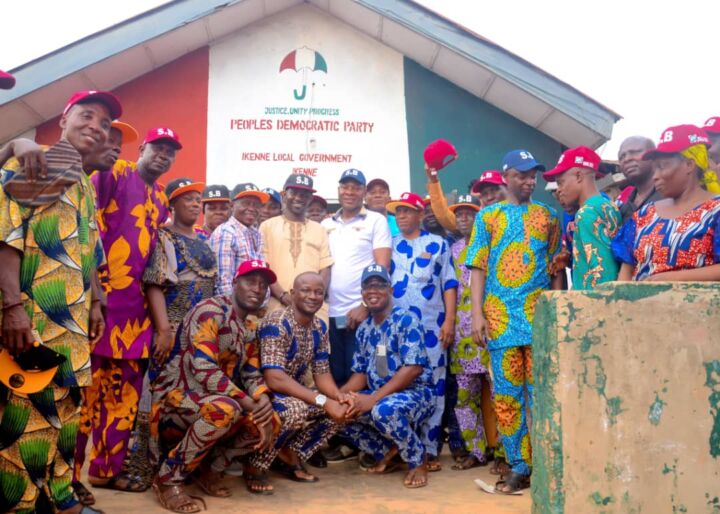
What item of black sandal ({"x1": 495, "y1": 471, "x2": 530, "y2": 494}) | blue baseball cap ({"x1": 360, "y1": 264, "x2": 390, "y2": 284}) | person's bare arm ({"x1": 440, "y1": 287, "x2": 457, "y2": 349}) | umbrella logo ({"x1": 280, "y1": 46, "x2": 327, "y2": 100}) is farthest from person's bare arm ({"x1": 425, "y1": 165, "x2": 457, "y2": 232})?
umbrella logo ({"x1": 280, "y1": 46, "x2": 327, "y2": 100})

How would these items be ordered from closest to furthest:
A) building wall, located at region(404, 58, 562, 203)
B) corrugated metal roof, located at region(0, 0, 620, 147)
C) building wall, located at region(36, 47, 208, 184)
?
corrugated metal roof, located at region(0, 0, 620, 147), building wall, located at region(36, 47, 208, 184), building wall, located at region(404, 58, 562, 203)

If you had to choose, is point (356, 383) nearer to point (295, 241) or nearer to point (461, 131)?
point (295, 241)

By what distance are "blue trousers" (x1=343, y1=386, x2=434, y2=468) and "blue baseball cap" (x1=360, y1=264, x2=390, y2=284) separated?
0.80 metres

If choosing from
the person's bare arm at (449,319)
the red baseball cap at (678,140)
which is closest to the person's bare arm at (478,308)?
the person's bare arm at (449,319)

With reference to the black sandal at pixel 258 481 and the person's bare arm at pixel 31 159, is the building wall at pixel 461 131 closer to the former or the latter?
the black sandal at pixel 258 481

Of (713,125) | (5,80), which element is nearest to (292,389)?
(5,80)

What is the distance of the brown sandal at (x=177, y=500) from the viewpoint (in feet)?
12.2

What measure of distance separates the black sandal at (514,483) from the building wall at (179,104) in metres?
5.31

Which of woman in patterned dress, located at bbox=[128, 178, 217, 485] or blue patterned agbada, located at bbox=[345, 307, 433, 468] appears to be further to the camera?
blue patterned agbada, located at bbox=[345, 307, 433, 468]

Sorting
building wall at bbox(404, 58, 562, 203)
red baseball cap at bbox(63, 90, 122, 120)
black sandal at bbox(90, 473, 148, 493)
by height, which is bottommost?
black sandal at bbox(90, 473, 148, 493)

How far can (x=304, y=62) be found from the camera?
27.7 feet

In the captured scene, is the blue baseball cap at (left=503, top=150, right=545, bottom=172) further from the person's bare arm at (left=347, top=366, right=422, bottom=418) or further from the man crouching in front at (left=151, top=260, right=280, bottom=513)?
the man crouching in front at (left=151, top=260, right=280, bottom=513)

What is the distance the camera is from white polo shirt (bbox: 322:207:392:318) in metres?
5.29

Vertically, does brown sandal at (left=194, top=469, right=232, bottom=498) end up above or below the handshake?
below
